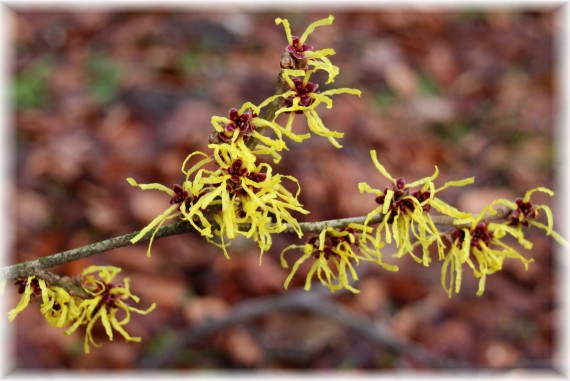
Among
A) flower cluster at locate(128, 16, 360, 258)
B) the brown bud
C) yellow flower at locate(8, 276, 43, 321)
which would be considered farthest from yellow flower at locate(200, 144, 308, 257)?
yellow flower at locate(8, 276, 43, 321)

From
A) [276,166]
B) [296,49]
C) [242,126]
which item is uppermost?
[276,166]

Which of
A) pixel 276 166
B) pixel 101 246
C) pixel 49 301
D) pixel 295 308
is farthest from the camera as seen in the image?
pixel 276 166

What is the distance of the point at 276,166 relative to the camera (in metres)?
2.88

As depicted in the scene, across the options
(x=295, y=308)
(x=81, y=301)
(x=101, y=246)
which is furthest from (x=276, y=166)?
(x=101, y=246)

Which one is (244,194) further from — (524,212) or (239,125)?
(524,212)

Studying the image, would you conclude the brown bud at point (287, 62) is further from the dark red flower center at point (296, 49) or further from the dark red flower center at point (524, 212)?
the dark red flower center at point (524, 212)

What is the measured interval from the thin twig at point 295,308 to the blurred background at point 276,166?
49 millimetres

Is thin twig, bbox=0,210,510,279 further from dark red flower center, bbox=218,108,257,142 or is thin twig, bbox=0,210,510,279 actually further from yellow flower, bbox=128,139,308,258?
dark red flower center, bbox=218,108,257,142

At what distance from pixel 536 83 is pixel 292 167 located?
1.99 m

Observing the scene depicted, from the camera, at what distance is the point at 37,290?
890mm

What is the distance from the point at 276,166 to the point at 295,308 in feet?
2.20

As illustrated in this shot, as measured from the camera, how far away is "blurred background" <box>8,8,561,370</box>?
2.53 meters

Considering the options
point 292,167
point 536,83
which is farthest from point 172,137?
point 536,83

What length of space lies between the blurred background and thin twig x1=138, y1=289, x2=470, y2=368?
0.05 metres
